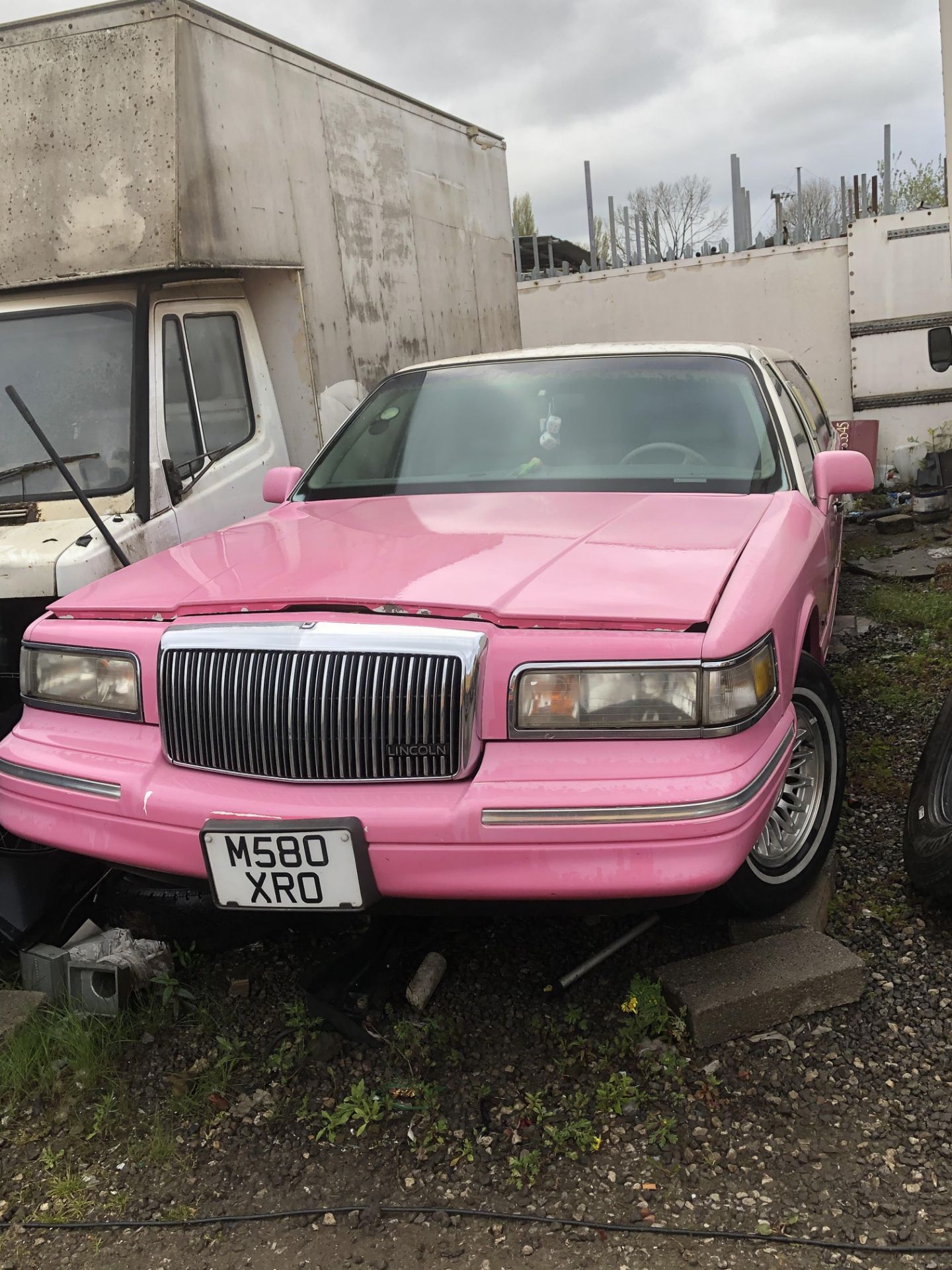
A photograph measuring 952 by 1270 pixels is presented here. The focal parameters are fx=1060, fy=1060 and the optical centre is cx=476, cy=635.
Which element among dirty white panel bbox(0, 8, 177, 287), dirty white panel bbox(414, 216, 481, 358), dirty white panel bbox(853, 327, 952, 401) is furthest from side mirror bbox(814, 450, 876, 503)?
dirty white panel bbox(853, 327, 952, 401)

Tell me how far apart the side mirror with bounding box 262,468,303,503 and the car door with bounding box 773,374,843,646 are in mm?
1883

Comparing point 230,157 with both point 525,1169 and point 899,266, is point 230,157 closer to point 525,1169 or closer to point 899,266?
point 525,1169

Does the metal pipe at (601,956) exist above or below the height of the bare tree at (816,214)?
below

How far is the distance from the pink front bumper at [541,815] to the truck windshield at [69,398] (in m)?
2.22

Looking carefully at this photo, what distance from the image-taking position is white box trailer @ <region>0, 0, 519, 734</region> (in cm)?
432

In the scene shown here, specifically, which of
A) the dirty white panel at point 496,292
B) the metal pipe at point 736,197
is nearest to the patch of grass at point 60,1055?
the dirty white panel at point 496,292

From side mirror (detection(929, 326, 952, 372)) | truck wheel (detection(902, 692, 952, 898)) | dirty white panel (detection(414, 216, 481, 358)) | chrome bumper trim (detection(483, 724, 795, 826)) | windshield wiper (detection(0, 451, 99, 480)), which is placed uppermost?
dirty white panel (detection(414, 216, 481, 358))

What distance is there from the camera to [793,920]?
305 cm

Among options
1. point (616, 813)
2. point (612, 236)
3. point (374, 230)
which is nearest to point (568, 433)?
point (616, 813)

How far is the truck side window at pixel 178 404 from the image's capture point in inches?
175

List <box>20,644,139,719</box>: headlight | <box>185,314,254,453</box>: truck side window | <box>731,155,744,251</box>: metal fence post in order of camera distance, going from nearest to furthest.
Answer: <box>20,644,139,719</box>: headlight < <box>185,314,254,453</box>: truck side window < <box>731,155,744,251</box>: metal fence post

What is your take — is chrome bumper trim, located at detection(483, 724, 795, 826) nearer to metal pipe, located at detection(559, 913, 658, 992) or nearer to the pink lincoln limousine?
the pink lincoln limousine

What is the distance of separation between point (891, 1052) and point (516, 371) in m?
2.69

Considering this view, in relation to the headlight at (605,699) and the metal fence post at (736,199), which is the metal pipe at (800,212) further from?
the headlight at (605,699)
